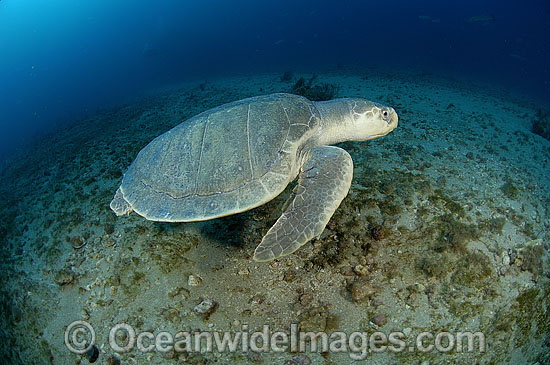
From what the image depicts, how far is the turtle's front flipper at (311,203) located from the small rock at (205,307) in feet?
2.57

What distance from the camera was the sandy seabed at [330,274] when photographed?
2184mm

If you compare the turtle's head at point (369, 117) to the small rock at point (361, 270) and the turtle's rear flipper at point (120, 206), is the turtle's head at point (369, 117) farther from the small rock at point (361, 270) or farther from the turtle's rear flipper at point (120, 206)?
the turtle's rear flipper at point (120, 206)

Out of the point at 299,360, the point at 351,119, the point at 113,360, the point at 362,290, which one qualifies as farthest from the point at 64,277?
the point at 351,119

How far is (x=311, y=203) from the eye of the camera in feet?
7.76

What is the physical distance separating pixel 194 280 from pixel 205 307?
0.34 m

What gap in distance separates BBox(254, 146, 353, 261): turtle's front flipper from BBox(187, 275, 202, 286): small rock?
0.91 metres

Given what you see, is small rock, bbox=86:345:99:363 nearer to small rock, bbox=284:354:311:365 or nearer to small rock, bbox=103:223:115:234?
small rock, bbox=103:223:115:234

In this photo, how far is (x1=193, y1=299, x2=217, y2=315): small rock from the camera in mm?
2311

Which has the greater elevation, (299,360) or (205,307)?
(205,307)

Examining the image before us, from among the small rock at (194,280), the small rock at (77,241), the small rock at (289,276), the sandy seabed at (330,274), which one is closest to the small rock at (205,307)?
the sandy seabed at (330,274)

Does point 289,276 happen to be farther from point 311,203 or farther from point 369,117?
point 369,117

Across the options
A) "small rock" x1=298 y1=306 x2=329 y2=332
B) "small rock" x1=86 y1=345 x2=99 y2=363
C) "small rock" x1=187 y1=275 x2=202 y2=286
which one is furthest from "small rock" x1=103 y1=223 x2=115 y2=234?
"small rock" x1=298 y1=306 x2=329 y2=332

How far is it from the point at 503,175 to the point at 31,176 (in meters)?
9.94

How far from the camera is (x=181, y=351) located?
2143 mm
